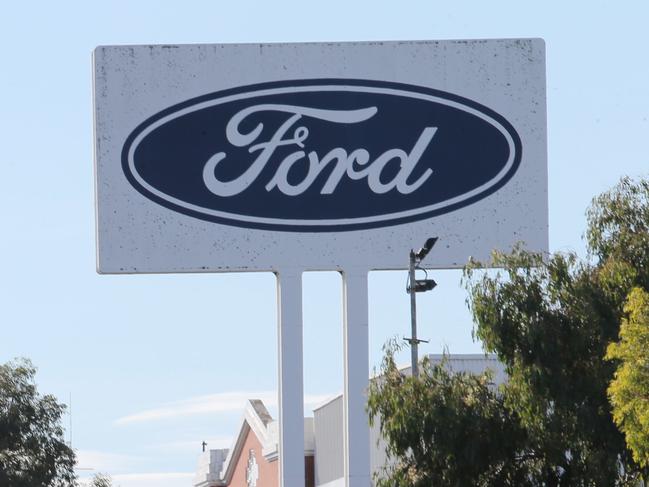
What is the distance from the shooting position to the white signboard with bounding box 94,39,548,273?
95.5 ft

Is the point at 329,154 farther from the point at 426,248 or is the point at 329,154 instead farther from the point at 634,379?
the point at 634,379

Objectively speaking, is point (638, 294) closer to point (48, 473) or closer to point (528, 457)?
point (528, 457)

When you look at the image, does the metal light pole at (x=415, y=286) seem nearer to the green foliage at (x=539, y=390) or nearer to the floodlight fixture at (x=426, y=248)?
the floodlight fixture at (x=426, y=248)

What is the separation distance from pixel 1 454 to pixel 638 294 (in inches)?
1241

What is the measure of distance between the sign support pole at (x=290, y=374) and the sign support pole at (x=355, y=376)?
77cm

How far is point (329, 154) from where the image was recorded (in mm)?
29422

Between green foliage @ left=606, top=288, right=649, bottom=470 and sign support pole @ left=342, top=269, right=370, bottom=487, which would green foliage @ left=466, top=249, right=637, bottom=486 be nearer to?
green foliage @ left=606, top=288, right=649, bottom=470

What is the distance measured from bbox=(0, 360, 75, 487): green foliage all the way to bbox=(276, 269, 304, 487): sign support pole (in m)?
20.6

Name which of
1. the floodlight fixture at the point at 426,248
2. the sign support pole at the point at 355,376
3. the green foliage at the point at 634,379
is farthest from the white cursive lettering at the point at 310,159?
the green foliage at the point at 634,379

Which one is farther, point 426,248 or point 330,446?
point 330,446

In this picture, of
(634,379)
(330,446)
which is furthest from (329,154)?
(330,446)

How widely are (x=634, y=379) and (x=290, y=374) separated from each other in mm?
10337

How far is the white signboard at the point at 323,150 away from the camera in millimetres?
29109

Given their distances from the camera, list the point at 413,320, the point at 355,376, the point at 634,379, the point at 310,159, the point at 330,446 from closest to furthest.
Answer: the point at 634,379 < the point at 413,320 < the point at 355,376 < the point at 310,159 < the point at 330,446
